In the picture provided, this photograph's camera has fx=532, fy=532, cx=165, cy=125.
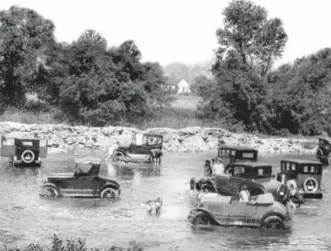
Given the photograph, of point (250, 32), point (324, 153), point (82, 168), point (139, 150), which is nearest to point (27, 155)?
point (139, 150)

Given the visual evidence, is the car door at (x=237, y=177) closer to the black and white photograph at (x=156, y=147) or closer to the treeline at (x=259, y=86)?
the black and white photograph at (x=156, y=147)

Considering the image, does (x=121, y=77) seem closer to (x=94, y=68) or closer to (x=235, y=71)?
(x=94, y=68)

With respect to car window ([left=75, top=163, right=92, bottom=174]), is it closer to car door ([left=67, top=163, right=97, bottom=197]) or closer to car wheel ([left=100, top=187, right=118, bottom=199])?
car door ([left=67, top=163, right=97, bottom=197])

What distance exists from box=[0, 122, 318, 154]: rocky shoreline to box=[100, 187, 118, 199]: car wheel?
20711 millimetres

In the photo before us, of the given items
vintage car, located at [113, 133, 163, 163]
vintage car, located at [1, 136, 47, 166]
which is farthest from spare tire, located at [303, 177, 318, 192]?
vintage car, located at [1, 136, 47, 166]

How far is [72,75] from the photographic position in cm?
5522

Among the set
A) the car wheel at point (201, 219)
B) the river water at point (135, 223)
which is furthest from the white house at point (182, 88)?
the car wheel at point (201, 219)

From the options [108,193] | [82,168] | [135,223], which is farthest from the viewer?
[108,193]

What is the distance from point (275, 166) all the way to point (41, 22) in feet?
106

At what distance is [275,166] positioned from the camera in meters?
40.3

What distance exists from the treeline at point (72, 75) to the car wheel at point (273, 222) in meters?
37.2

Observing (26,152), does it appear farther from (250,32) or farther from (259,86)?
(250,32)

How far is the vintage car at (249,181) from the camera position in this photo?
74.2 feet

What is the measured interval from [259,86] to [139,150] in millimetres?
29303
